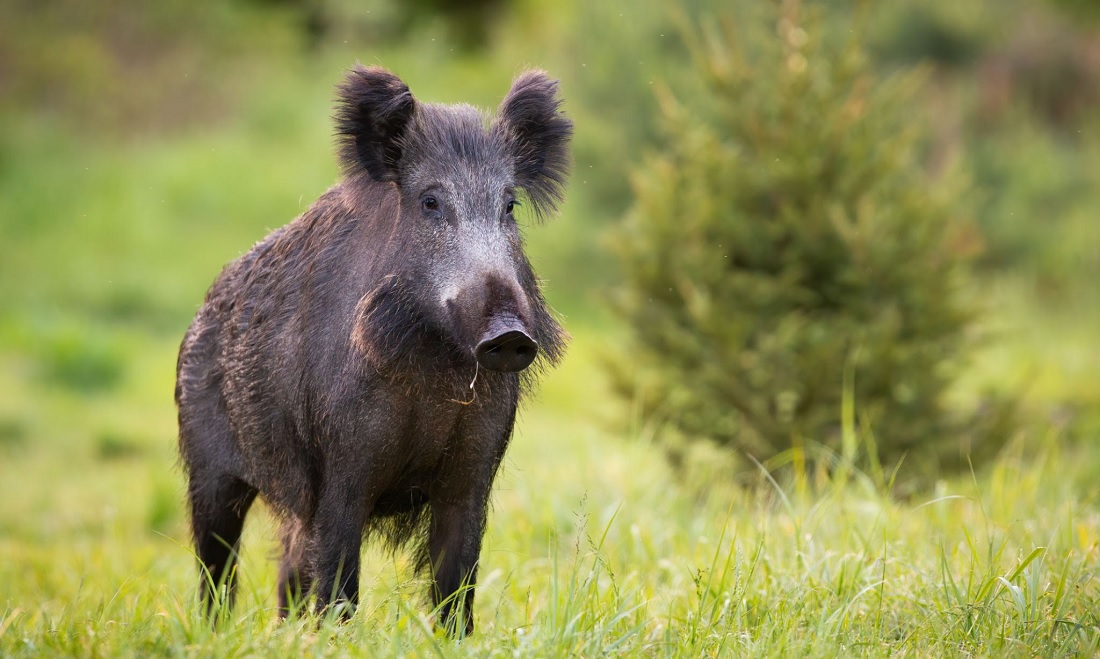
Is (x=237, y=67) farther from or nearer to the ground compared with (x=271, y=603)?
farther from the ground

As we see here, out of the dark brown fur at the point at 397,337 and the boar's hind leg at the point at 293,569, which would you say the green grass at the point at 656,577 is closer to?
the boar's hind leg at the point at 293,569

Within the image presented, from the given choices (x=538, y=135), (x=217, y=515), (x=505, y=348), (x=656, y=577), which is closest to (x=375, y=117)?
(x=538, y=135)

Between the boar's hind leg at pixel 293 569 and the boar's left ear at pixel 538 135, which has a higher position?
the boar's left ear at pixel 538 135

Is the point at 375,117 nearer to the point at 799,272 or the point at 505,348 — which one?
the point at 505,348

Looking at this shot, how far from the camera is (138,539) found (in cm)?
749

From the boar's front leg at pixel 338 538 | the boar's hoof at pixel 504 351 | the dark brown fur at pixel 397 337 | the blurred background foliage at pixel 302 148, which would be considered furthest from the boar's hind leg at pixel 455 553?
the blurred background foliage at pixel 302 148

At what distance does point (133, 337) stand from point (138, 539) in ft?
18.3

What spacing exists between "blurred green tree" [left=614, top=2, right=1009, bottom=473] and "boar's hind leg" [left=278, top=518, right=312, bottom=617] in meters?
3.20

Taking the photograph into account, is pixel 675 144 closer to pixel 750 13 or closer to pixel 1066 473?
pixel 1066 473

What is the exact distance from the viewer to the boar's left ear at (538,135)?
422cm

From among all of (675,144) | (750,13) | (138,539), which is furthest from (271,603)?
(750,13)

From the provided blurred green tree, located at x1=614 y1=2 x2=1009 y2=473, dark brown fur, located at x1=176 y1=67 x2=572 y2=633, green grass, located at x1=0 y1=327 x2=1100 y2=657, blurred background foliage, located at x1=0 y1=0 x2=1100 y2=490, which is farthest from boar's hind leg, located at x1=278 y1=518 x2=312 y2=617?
blurred background foliage, located at x1=0 y1=0 x2=1100 y2=490

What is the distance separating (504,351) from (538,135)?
118cm

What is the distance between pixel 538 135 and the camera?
4309mm
